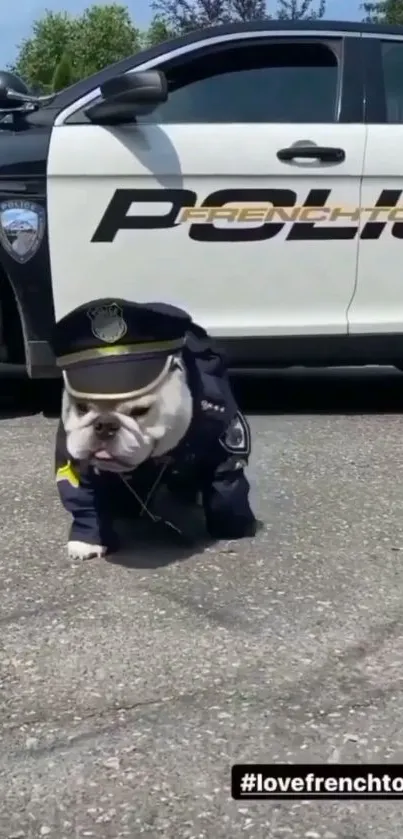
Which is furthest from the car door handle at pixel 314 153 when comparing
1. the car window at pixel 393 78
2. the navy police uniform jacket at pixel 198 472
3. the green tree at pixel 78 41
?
the green tree at pixel 78 41

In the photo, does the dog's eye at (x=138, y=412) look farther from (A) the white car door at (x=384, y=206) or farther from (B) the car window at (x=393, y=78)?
(B) the car window at (x=393, y=78)

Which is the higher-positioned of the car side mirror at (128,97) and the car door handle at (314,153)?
the car side mirror at (128,97)

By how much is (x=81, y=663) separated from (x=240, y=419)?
1.11 meters

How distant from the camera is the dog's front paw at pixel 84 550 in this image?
3.56 m

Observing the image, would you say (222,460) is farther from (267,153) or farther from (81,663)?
(267,153)

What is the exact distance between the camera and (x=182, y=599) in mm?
3258

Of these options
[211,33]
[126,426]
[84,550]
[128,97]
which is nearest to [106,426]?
[126,426]

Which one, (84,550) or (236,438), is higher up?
(236,438)

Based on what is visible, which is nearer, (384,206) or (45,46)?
(384,206)

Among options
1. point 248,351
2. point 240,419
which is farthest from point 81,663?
point 248,351

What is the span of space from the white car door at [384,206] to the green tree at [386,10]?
21.5m

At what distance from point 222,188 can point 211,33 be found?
2.26 feet

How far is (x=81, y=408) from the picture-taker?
128 inches
